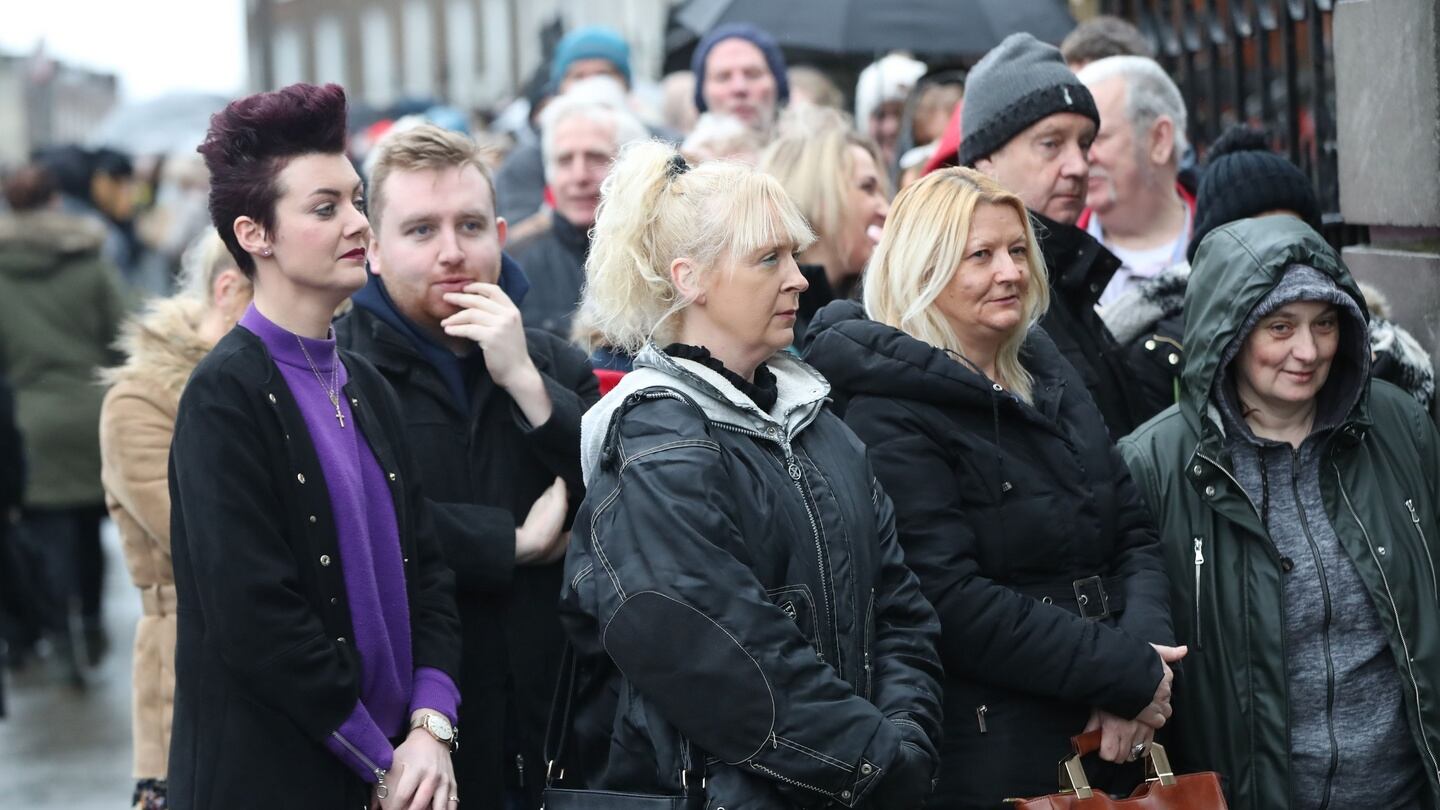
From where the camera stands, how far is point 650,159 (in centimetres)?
362

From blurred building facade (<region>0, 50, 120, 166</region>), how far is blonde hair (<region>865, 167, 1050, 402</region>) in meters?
58.8

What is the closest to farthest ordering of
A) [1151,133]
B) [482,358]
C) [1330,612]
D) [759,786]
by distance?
[759,786], [1330,612], [482,358], [1151,133]

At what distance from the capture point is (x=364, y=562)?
3547 mm

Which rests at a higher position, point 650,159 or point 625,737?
point 650,159

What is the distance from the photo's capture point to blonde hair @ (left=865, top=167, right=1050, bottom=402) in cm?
396

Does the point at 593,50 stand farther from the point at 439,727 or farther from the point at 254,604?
the point at 254,604

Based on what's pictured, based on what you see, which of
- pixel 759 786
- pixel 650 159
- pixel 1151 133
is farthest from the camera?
pixel 1151 133

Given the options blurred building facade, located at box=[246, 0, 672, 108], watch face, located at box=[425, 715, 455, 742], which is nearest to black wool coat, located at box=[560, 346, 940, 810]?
watch face, located at box=[425, 715, 455, 742]

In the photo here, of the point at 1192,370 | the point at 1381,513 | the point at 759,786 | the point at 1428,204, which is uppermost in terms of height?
the point at 1428,204

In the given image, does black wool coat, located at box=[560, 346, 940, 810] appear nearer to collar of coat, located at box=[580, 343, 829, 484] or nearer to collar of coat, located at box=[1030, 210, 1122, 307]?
collar of coat, located at box=[580, 343, 829, 484]

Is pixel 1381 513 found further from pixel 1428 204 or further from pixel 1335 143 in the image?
pixel 1335 143

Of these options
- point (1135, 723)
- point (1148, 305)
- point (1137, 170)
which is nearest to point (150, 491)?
point (1135, 723)

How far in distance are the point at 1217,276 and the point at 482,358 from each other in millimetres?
1693

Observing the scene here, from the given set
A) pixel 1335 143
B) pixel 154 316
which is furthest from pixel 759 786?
pixel 1335 143
